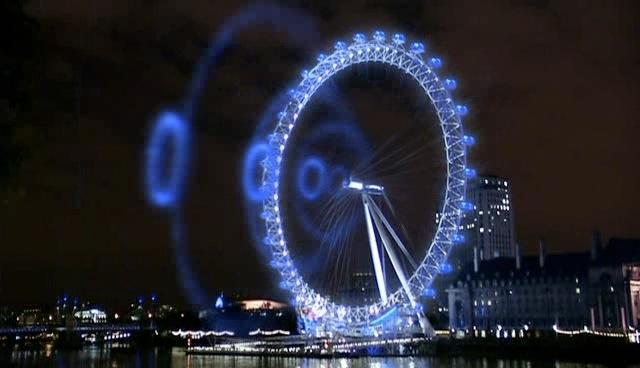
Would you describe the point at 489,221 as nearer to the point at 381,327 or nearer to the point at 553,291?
the point at 553,291

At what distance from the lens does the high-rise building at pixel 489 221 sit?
406ft

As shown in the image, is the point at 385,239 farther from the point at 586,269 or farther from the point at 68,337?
the point at 68,337

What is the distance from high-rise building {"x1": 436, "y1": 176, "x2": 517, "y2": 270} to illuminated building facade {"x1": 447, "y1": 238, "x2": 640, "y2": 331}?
32.7 m

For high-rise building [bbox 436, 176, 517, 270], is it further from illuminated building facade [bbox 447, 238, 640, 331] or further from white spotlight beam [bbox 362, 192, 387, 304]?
white spotlight beam [bbox 362, 192, 387, 304]

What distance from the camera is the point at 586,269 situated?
72.8 meters

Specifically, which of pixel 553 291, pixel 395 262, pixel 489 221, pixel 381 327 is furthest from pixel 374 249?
pixel 489 221

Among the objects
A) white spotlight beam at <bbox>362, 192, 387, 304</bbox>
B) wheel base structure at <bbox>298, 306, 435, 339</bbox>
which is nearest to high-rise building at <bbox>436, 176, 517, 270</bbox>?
wheel base structure at <bbox>298, 306, 435, 339</bbox>

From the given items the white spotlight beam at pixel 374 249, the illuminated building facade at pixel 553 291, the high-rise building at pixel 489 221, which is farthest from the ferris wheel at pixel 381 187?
the high-rise building at pixel 489 221

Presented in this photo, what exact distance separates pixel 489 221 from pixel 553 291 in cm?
5224

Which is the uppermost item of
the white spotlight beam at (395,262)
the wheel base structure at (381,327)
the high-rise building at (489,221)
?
the high-rise building at (489,221)

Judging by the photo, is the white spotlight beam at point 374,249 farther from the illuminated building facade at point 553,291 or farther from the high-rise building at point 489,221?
the high-rise building at point 489,221

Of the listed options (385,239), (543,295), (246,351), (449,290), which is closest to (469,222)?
(449,290)

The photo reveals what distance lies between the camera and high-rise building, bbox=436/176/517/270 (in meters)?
124

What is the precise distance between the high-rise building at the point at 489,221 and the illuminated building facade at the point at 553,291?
1289 inches
